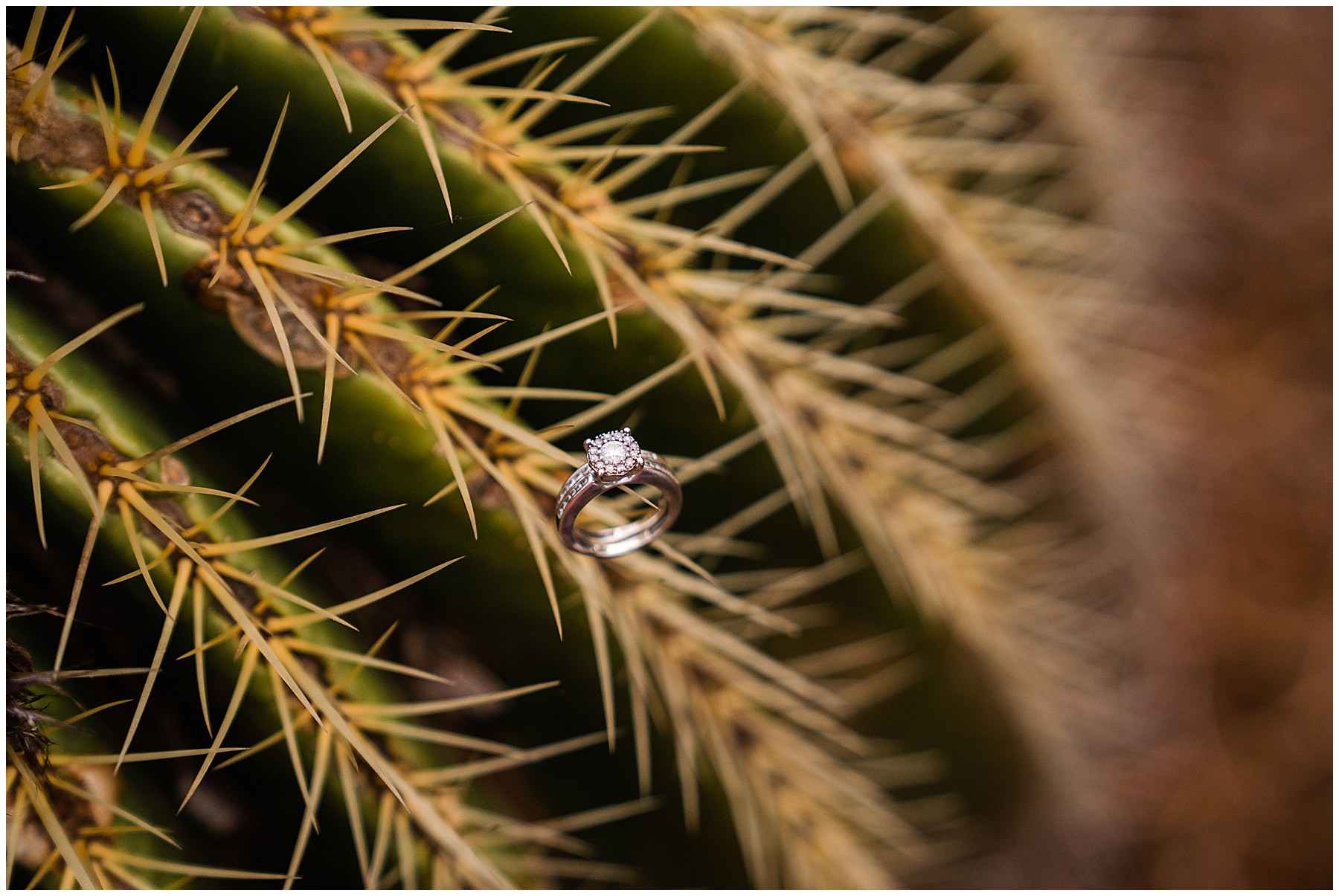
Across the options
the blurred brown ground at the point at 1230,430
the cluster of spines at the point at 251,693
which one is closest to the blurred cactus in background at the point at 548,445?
the cluster of spines at the point at 251,693

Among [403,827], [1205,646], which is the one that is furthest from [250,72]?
[1205,646]

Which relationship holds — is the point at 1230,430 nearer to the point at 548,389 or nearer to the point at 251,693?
the point at 548,389

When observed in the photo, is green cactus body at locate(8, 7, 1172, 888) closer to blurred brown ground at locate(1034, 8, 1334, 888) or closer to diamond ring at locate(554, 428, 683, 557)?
diamond ring at locate(554, 428, 683, 557)

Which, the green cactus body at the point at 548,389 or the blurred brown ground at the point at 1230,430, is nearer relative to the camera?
the green cactus body at the point at 548,389

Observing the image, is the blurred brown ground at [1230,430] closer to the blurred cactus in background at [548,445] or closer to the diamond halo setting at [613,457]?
the blurred cactus in background at [548,445]

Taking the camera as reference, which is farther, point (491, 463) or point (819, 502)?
point (819, 502)

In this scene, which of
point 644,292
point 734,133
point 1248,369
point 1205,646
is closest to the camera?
point 644,292

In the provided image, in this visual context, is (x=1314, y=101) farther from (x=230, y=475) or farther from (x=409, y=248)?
(x=230, y=475)
